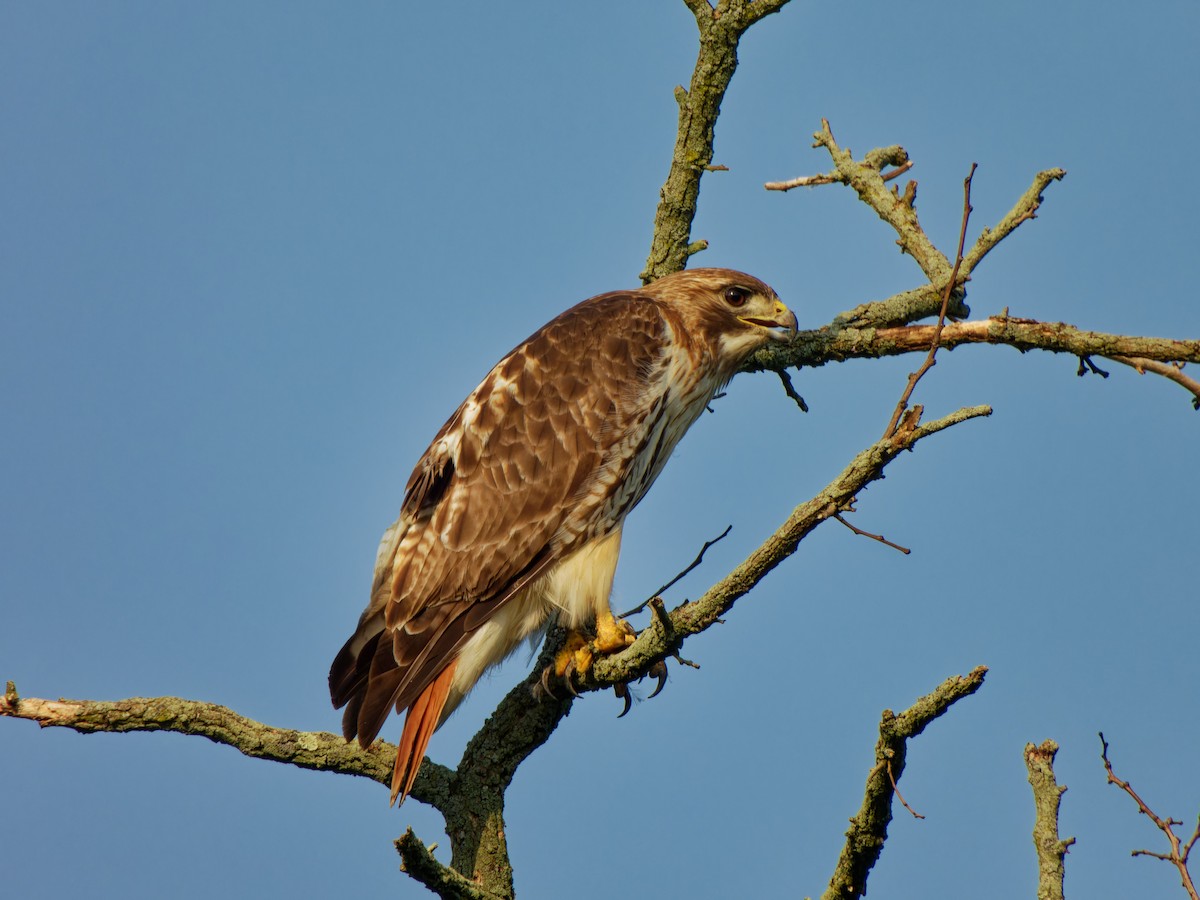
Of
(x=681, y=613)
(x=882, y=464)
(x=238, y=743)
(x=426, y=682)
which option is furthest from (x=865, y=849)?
(x=238, y=743)

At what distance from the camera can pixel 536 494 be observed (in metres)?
5.29

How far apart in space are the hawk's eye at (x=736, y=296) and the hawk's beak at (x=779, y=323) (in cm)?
10

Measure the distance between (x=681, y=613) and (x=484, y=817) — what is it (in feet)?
4.71

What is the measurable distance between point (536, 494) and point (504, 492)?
0.14 metres

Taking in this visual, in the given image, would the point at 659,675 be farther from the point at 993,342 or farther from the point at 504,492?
the point at 993,342

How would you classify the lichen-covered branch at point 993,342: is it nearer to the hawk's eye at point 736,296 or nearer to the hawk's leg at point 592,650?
the hawk's eye at point 736,296

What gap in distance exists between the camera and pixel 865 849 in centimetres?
362

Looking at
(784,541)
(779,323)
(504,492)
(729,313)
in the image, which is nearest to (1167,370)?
(779,323)

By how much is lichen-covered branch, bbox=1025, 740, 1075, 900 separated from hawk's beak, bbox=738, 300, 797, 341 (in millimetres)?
2397

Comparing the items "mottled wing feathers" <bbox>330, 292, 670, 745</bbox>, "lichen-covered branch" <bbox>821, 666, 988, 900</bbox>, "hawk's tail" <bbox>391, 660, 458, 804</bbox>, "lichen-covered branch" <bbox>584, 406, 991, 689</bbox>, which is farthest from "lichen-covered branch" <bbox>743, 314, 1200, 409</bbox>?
"hawk's tail" <bbox>391, 660, 458, 804</bbox>

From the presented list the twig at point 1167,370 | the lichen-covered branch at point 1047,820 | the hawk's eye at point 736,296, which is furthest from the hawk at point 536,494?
the lichen-covered branch at point 1047,820

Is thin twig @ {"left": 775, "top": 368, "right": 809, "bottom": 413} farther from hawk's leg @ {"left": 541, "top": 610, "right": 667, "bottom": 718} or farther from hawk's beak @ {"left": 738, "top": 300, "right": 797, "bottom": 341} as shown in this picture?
hawk's leg @ {"left": 541, "top": 610, "right": 667, "bottom": 718}

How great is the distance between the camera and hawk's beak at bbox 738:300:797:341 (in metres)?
5.61

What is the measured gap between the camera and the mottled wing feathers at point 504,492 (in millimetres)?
5129
